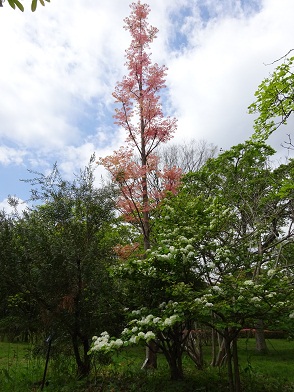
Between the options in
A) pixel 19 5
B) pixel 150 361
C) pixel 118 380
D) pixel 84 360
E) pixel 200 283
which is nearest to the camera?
pixel 19 5

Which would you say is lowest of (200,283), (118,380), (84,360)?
(118,380)

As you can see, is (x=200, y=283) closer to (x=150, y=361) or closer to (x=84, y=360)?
(x=150, y=361)

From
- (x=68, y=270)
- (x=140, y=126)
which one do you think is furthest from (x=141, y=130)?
(x=68, y=270)

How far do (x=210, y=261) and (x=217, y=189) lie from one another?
478 cm

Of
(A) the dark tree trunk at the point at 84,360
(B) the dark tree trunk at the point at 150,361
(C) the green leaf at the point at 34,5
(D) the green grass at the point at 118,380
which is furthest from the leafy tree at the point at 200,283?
(C) the green leaf at the point at 34,5

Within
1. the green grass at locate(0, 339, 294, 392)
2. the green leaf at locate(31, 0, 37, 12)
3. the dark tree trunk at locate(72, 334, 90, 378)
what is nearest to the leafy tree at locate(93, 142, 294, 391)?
the green grass at locate(0, 339, 294, 392)

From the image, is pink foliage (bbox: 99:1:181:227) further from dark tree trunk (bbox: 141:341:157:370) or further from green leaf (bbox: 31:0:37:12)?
green leaf (bbox: 31:0:37:12)

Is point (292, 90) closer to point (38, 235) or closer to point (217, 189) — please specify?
point (217, 189)

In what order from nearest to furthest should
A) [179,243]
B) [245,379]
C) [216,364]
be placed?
1. [179,243]
2. [245,379]
3. [216,364]

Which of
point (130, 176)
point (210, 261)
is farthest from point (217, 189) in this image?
point (210, 261)

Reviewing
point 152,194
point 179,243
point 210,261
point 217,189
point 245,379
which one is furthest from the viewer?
point 217,189

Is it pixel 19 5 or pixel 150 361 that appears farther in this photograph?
pixel 150 361

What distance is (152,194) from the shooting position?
8.35m

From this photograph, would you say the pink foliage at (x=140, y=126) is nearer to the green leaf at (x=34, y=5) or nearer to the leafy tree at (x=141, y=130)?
the leafy tree at (x=141, y=130)
